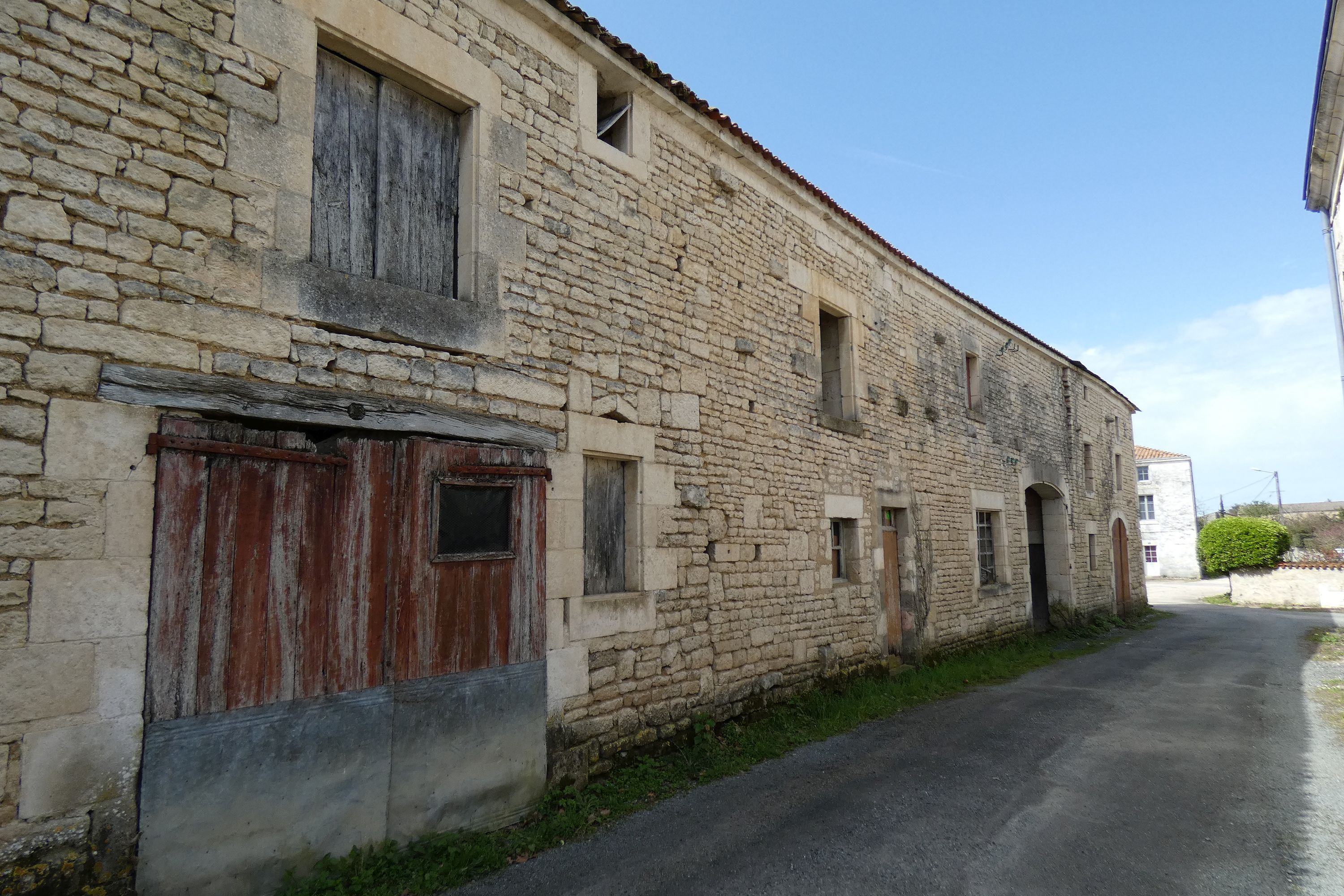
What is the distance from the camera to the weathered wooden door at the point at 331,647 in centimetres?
314

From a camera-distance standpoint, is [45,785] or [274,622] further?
[274,622]

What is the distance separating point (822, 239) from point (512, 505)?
5435 mm

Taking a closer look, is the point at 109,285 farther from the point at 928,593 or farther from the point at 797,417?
the point at 928,593

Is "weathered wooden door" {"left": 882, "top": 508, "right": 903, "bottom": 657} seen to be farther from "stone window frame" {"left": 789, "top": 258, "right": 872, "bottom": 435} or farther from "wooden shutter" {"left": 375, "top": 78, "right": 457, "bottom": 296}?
"wooden shutter" {"left": 375, "top": 78, "right": 457, "bottom": 296}

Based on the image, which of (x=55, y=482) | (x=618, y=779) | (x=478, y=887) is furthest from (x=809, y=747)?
(x=55, y=482)

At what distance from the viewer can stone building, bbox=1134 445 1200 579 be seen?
34312 mm

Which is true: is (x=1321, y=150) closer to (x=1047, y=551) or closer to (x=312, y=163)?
(x=1047, y=551)

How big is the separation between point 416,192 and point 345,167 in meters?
0.43

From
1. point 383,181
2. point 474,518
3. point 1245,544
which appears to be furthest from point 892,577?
point 1245,544

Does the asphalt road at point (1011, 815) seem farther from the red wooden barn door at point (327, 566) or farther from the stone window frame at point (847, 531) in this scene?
the stone window frame at point (847, 531)

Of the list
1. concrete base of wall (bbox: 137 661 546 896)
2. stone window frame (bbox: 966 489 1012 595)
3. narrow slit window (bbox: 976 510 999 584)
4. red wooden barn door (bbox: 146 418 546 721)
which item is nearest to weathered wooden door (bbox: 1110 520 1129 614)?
stone window frame (bbox: 966 489 1012 595)

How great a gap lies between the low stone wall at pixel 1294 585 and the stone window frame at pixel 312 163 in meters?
24.8

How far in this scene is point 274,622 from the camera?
3428 mm

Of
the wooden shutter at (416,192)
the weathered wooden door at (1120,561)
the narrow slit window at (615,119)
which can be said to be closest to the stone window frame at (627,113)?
the narrow slit window at (615,119)
